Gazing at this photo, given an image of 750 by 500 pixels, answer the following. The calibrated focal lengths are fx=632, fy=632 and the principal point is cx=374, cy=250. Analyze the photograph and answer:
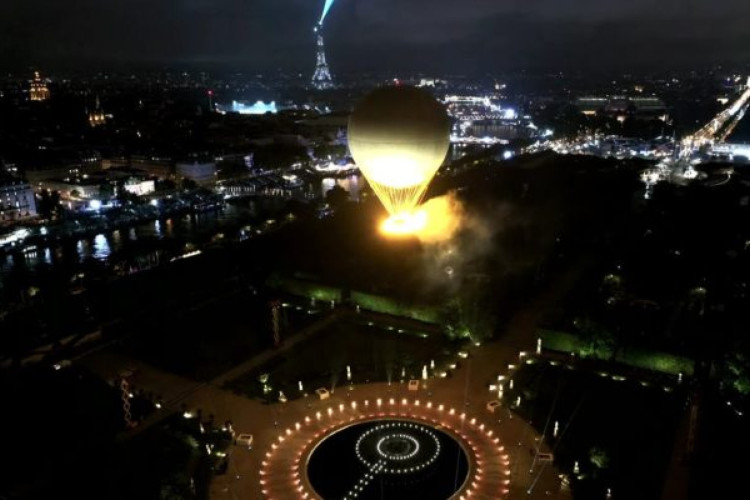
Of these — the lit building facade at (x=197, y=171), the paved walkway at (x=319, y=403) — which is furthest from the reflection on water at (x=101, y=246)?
the paved walkway at (x=319, y=403)

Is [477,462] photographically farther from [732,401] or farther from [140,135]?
[140,135]

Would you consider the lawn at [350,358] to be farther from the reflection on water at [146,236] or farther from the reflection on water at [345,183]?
the reflection on water at [345,183]

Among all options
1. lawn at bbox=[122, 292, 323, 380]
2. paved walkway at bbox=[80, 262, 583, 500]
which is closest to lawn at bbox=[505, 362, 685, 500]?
paved walkway at bbox=[80, 262, 583, 500]

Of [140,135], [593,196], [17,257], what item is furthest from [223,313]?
[140,135]

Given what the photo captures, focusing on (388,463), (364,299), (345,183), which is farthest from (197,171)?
(388,463)

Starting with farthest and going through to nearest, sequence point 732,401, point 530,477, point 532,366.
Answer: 1. point 532,366
2. point 732,401
3. point 530,477

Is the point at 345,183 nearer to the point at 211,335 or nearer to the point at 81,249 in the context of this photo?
the point at 81,249
